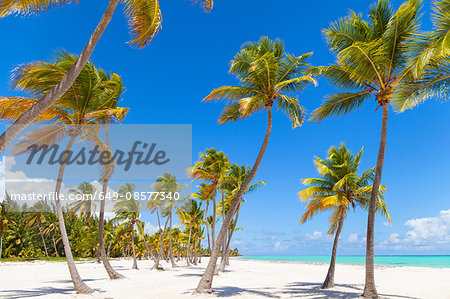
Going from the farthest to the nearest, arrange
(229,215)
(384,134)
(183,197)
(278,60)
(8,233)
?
1. (8,233)
2. (183,197)
3. (278,60)
4. (229,215)
5. (384,134)

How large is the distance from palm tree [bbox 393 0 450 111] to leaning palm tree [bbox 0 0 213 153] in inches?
241

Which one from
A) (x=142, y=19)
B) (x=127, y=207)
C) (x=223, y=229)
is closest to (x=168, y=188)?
(x=127, y=207)

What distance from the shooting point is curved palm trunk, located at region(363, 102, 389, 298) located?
1031cm

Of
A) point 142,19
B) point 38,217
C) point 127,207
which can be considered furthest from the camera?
point 38,217

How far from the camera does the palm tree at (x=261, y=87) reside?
12.9 meters

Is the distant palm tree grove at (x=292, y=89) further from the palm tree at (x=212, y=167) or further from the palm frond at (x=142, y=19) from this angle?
the palm tree at (x=212, y=167)

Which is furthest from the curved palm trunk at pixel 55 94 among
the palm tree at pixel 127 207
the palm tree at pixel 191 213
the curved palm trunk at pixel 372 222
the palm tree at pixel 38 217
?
the palm tree at pixel 38 217

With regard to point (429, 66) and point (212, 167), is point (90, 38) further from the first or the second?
point (212, 167)

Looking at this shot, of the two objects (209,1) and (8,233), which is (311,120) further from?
(8,233)

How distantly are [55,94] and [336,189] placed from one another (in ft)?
41.4

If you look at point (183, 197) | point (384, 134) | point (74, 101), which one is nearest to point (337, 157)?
point (384, 134)

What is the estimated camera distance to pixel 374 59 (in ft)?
33.7

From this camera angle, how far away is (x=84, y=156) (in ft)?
49.4

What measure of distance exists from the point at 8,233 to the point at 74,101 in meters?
48.4
